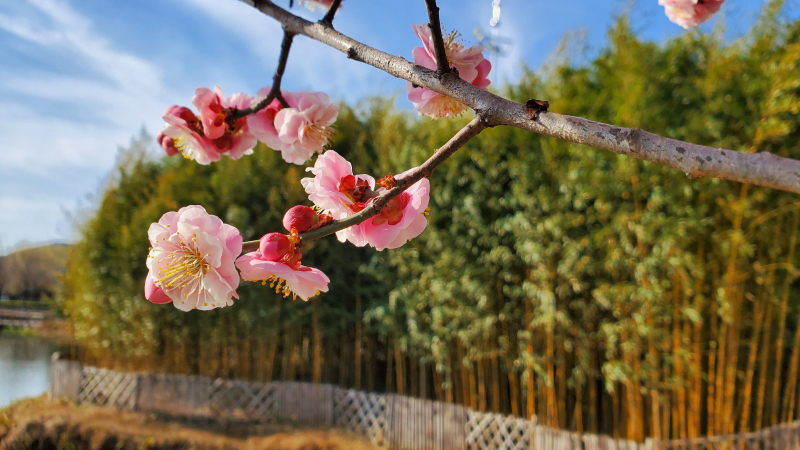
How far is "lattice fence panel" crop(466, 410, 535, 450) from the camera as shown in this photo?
2.89 metres

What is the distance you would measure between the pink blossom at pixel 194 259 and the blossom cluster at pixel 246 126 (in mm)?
272

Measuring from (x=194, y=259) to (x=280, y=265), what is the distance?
12cm

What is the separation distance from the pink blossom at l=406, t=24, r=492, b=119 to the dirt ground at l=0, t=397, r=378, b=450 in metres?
3.34

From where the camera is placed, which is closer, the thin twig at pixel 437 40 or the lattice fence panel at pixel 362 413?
the thin twig at pixel 437 40

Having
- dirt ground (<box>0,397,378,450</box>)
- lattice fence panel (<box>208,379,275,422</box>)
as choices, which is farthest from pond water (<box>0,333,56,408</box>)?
lattice fence panel (<box>208,379,275,422</box>)

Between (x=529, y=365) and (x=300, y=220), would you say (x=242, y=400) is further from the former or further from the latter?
(x=300, y=220)

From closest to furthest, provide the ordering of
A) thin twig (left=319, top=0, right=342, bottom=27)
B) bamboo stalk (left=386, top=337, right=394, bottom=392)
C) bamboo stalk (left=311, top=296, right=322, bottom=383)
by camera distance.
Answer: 1. thin twig (left=319, top=0, right=342, bottom=27)
2. bamboo stalk (left=386, top=337, right=394, bottom=392)
3. bamboo stalk (left=311, top=296, right=322, bottom=383)

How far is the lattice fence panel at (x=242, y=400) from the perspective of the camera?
429 centimetres

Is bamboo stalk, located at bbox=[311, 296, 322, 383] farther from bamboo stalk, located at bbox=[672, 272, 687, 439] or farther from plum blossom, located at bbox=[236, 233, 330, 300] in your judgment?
plum blossom, located at bbox=[236, 233, 330, 300]

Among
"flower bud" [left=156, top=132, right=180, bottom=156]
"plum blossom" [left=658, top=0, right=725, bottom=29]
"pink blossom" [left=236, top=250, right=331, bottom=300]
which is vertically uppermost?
"plum blossom" [left=658, top=0, right=725, bottom=29]

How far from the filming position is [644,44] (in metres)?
2.49

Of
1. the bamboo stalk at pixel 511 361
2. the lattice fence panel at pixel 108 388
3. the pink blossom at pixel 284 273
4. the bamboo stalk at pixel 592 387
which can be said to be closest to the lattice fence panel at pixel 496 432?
the bamboo stalk at pixel 511 361

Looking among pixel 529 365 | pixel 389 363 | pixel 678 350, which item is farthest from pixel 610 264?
pixel 389 363

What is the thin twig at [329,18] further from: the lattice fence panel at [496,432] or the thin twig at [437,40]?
the lattice fence panel at [496,432]
